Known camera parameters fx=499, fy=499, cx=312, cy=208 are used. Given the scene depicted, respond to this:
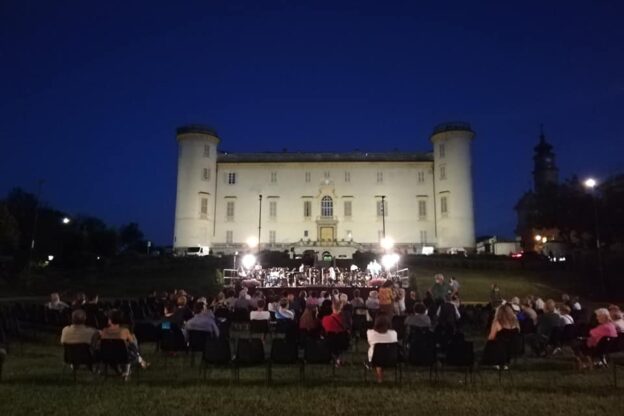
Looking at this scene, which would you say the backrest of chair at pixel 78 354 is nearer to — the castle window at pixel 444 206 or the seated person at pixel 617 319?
the seated person at pixel 617 319

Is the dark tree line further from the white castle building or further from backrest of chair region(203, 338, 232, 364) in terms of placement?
backrest of chair region(203, 338, 232, 364)

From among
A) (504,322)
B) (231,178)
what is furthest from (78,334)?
(231,178)

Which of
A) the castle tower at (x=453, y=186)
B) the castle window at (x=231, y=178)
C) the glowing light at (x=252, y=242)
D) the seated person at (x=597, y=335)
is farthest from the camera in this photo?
the castle window at (x=231, y=178)

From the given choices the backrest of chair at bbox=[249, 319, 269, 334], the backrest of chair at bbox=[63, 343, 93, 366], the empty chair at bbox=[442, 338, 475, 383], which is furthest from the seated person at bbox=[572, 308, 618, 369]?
the backrest of chair at bbox=[63, 343, 93, 366]

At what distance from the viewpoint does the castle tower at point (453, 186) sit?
179 feet

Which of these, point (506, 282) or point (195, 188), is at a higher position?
point (195, 188)

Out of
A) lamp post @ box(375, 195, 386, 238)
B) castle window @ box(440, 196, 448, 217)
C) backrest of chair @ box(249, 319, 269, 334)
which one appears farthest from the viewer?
castle window @ box(440, 196, 448, 217)

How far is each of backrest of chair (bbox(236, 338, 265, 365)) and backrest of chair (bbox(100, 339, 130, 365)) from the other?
1.95 m

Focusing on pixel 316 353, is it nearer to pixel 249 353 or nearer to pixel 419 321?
pixel 249 353

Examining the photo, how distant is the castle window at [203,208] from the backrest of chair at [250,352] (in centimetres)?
4837

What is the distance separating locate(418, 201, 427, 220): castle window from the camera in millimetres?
57438

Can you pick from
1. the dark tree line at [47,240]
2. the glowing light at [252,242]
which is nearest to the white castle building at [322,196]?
the glowing light at [252,242]

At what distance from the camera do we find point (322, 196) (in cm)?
5784

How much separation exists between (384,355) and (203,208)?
49760 mm
